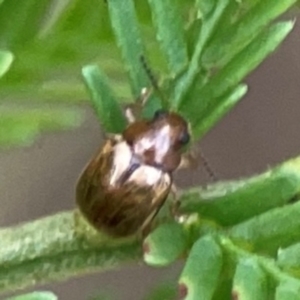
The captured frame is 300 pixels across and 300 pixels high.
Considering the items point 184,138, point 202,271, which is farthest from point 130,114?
point 202,271

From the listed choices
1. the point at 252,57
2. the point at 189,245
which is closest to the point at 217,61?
the point at 252,57

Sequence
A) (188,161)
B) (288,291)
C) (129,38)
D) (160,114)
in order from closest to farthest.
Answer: (288,291) → (129,38) → (160,114) → (188,161)

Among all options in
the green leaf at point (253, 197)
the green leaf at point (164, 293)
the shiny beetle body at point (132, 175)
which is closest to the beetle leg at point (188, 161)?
the shiny beetle body at point (132, 175)

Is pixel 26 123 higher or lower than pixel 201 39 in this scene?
lower

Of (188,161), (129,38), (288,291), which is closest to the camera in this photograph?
(288,291)

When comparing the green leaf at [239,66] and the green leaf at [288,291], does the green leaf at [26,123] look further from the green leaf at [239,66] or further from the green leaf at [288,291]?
the green leaf at [288,291]

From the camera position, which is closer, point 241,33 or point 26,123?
point 241,33

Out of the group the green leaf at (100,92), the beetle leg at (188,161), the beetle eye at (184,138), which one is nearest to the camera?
the green leaf at (100,92)

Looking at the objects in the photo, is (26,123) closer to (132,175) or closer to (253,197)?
(132,175)
